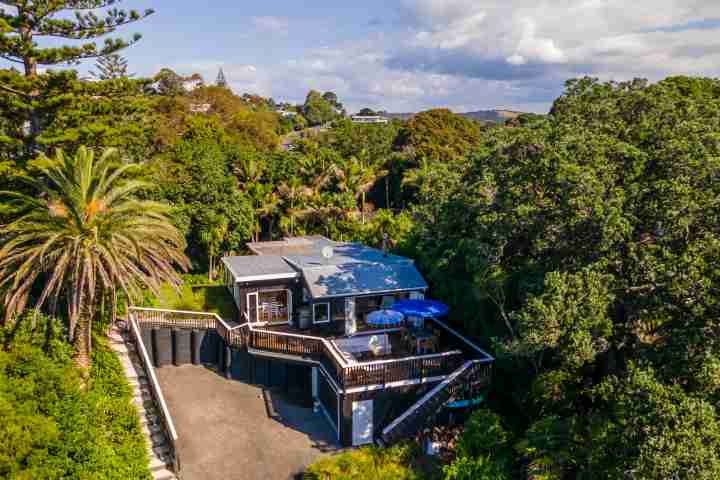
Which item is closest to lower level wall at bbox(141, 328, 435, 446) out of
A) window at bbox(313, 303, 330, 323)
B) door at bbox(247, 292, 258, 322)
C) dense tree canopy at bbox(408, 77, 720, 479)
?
door at bbox(247, 292, 258, 322)

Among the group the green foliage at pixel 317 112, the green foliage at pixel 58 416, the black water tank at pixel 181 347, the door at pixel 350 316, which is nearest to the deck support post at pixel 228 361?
the black water tank at pixel 181 347

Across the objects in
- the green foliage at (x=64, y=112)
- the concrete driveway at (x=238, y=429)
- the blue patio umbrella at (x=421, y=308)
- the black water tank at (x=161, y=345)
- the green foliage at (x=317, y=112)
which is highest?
the green foliage at (x=317, y=112)

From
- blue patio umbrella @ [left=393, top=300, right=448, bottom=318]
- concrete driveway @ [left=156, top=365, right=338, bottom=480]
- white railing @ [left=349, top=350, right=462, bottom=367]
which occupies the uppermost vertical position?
blue patio umbrella @ [left=393, top=300, right=448, bottom=318]

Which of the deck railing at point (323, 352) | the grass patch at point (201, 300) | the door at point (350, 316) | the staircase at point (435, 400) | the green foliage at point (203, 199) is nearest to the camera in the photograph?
the staircase at point (435, 400)

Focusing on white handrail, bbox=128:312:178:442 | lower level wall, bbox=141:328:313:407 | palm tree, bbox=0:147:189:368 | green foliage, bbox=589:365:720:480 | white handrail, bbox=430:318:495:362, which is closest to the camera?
green foliage, bbox=589:365:720:480

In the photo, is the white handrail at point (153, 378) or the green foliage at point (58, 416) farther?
the white handrail at point (153, 378)

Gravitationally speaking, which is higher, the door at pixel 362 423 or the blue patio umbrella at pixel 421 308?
the blue patio umbrella at pixel 421 308

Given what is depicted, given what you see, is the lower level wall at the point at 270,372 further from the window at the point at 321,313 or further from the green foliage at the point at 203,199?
the green foliage at the point at 203,199

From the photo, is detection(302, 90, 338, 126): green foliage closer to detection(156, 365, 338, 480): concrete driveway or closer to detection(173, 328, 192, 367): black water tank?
detection(173, 328, 192, 367): black water tank
